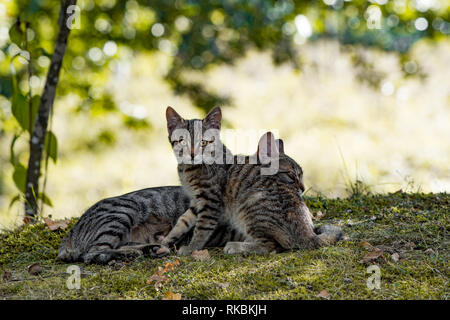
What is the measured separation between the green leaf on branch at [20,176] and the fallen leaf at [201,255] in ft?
8.88

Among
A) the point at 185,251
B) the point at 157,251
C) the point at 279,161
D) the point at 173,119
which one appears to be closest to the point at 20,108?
the point at 173,119

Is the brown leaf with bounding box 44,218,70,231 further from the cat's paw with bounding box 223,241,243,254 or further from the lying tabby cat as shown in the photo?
the cat's paw with bounding box 223,241,243,254

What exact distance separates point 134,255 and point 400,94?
29.1ft

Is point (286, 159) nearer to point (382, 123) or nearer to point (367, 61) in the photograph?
point (382, 123)

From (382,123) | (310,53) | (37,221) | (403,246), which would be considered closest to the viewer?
(403,246)

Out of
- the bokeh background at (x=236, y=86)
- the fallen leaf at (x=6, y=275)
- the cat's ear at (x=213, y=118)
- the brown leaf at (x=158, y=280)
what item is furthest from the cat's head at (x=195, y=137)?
the bokeh background at (x=236, y=86)

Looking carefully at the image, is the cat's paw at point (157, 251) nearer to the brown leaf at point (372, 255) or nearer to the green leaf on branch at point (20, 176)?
the brown leaf at point (372, 255)

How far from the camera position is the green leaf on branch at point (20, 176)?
17.0 feet

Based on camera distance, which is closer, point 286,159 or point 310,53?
point 286,159

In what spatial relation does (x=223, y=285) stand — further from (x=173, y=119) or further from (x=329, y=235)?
(x=173, y=119)

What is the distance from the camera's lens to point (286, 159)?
4145 millimetres

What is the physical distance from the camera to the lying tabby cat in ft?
11.8

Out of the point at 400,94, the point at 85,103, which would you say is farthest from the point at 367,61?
the point at 85,103
